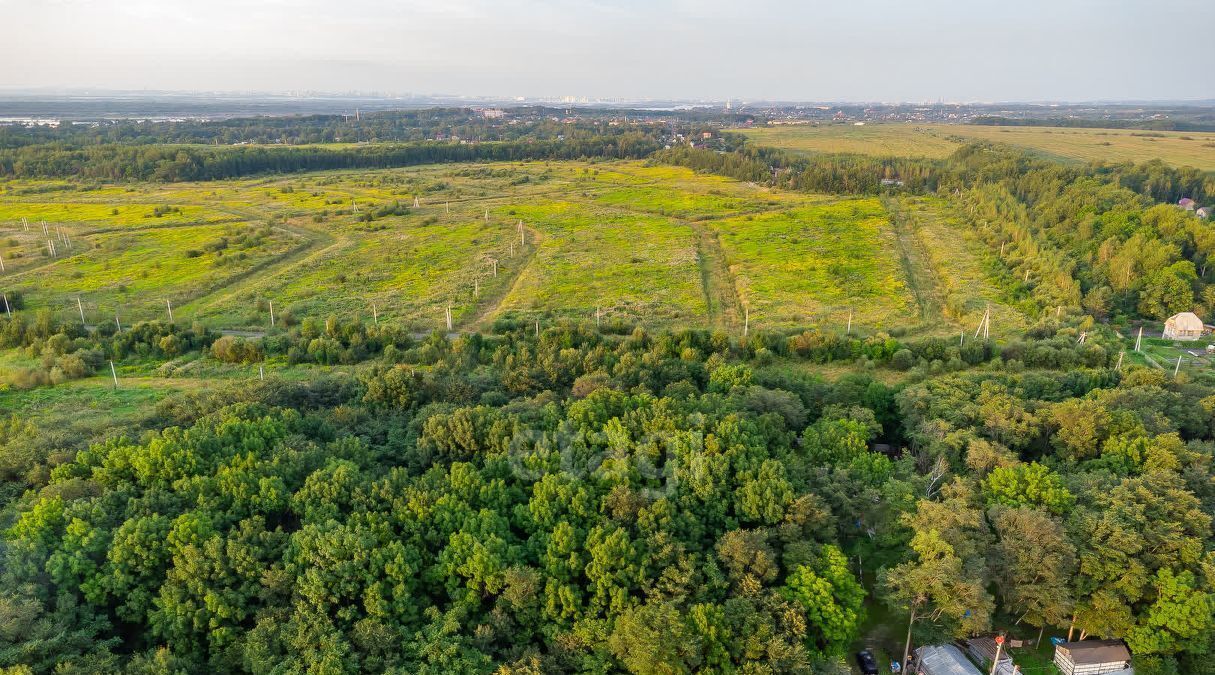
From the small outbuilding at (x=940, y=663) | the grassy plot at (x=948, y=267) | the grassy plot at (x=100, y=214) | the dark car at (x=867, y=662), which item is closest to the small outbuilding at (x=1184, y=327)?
the grassy plot at (x=948, y=267)

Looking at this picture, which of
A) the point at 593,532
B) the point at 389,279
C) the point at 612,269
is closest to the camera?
the point at 593,532

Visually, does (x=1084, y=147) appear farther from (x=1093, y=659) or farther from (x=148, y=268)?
(x=148, y=268)

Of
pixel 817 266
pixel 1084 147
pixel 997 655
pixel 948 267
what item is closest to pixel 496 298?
pixel 817 266

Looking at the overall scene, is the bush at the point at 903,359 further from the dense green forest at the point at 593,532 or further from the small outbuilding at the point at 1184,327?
the small outbuilding at the point at 1184,327

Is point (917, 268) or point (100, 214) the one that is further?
point (100, 214)

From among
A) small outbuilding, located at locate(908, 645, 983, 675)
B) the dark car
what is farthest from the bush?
the dark car

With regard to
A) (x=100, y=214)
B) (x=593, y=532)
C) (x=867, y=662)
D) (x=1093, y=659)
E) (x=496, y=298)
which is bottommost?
(x=867, y=662)

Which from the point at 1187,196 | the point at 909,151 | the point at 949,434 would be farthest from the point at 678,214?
the point at 909,151
